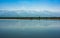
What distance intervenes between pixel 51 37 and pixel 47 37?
0.11 m

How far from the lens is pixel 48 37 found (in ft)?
9.36

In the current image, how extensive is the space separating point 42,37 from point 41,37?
3 cm

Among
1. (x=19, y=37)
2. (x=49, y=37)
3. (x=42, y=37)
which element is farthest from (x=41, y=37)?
(x=19, y=37)

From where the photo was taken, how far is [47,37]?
2.85 meters

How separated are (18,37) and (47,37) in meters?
0.81

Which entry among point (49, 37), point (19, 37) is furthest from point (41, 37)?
point (19, 37)

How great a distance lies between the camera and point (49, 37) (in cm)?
285

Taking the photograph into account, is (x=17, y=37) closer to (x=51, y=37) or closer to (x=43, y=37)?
(x=43, y=37)

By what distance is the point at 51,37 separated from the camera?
286cm

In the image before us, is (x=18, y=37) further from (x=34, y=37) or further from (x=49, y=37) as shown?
(x=49, y=37)

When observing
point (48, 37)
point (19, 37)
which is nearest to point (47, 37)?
point (48, 37)

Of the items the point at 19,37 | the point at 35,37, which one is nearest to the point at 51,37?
the point at 35,37

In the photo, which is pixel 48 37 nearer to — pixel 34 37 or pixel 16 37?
pixel 34 37

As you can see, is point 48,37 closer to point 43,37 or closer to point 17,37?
point 43,37
